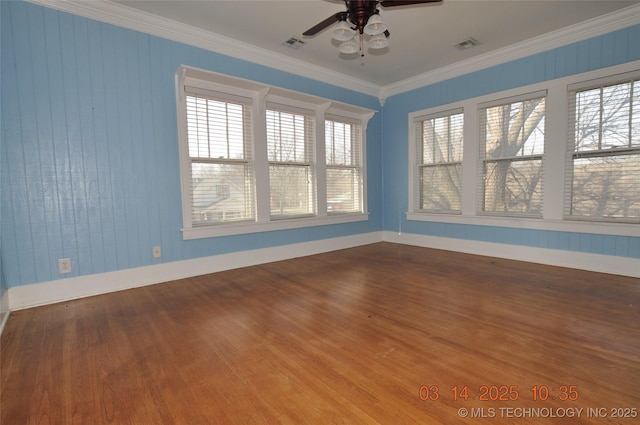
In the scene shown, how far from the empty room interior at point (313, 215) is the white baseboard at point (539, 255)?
30 millimetres

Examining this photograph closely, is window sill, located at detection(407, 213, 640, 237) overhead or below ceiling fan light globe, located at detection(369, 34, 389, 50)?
below

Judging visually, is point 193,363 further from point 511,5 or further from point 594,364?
point 511,5

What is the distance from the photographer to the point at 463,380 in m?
1.52

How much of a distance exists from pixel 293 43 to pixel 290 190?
6.36ft

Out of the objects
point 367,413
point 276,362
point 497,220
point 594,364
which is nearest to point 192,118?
point 276,362

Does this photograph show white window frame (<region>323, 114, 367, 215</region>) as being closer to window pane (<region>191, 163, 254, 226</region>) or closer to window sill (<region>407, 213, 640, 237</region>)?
window sill (<region>407, 213, 640, 237</region>)

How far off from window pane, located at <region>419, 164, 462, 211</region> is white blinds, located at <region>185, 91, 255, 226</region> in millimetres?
2961

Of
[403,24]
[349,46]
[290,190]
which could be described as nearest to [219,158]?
[290,190]

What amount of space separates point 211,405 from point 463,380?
126 centimetres

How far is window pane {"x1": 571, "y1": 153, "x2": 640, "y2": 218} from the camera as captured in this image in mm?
3199

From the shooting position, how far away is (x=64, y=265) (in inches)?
108

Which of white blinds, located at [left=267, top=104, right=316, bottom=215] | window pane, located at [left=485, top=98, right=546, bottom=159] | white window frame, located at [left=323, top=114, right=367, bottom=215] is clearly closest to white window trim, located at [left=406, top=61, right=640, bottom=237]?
window pane, located at [left=485, top=98, right=546, bottom=159]

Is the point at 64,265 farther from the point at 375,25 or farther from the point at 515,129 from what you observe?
the point at 515,129

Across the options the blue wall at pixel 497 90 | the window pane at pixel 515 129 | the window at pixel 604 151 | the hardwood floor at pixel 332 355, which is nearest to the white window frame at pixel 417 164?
the blue wall at pixel 497 90
